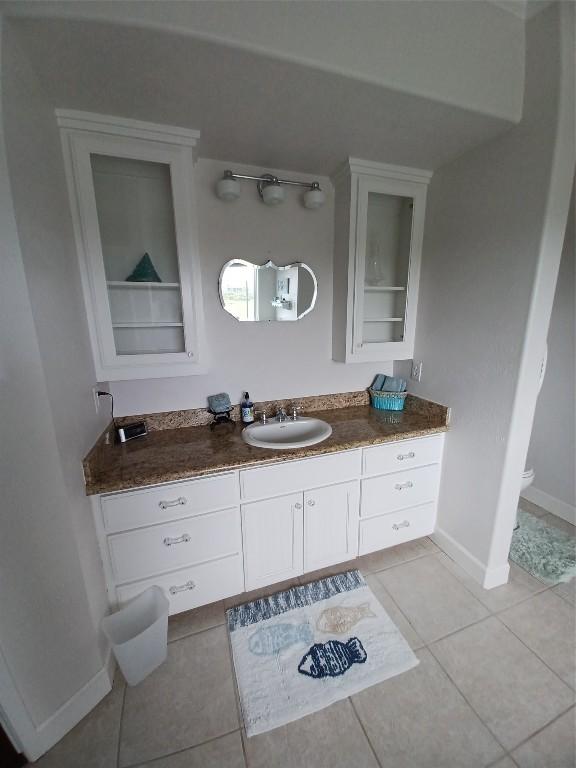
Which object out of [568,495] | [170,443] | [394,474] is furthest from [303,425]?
[568,495]

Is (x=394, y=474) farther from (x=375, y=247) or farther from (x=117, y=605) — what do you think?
(x=117, y=605)

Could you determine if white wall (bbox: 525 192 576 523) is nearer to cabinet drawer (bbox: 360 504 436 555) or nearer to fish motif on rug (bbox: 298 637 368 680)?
cabinet drawer (bbox: 360 504 436 555)

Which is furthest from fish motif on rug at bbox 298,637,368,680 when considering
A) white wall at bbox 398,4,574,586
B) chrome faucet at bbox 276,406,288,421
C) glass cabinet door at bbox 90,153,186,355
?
glass cabinet door at bbox 90,153,186,355

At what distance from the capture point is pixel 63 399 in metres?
0.99

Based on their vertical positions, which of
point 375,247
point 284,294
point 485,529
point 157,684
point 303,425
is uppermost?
point 375,247

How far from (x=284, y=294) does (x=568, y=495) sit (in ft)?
7.88

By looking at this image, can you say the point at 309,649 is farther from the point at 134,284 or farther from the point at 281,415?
the point at 134,284

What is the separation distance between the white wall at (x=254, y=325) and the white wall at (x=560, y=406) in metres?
1.54

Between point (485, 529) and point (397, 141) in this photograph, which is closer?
point (397, 141)

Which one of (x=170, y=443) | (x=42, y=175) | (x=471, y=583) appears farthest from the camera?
(x=471, y=583)

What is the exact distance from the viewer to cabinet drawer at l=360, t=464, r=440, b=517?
1.55 m

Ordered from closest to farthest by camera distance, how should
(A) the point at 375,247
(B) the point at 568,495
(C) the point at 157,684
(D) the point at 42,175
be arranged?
(D) the point at 42,175 < (C) the point at 157,684 < (A) the point at 375,247 < (B) the point at 568,495

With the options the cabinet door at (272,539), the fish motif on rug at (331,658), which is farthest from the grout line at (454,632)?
the cabinet door at (272,539)

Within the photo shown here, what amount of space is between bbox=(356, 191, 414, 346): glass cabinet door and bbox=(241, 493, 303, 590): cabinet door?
0.97m
